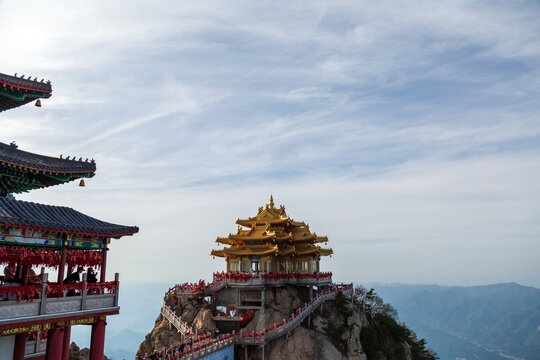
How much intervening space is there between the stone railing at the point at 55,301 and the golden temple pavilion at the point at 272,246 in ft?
80.9

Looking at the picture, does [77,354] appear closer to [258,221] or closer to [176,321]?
[176,321]

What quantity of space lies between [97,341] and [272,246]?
1025 inches

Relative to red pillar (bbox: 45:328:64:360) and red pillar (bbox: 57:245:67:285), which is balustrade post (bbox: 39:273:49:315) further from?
red pillar (bbox: 57:245:67:285)

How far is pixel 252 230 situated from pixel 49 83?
98.9ft

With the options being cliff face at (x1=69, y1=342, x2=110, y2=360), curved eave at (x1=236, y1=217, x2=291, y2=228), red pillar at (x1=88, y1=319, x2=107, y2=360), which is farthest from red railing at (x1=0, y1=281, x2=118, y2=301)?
curved eave at (x1=236, y1=217, x2=291, y2=228)

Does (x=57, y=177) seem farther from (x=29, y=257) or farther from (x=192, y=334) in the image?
(x=192, y=334)

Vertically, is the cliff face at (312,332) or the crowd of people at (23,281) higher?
the crowd of people at (23,281)

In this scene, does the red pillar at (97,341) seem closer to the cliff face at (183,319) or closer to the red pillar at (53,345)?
the red pillar at (53,345)

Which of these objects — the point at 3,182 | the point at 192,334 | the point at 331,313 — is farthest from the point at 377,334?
the point at 3,182

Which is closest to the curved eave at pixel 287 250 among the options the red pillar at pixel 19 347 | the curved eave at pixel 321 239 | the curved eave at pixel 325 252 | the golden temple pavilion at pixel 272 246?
the golden temple pavilion at pixel 272 246

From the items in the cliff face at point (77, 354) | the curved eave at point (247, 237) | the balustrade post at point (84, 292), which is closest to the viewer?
the balustrade post at point (84, 292)

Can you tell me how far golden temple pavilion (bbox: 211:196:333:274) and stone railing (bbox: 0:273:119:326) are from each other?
80.9 feet

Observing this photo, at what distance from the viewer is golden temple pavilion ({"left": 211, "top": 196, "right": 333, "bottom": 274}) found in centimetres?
4403

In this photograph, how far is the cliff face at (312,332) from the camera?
3681 cm
